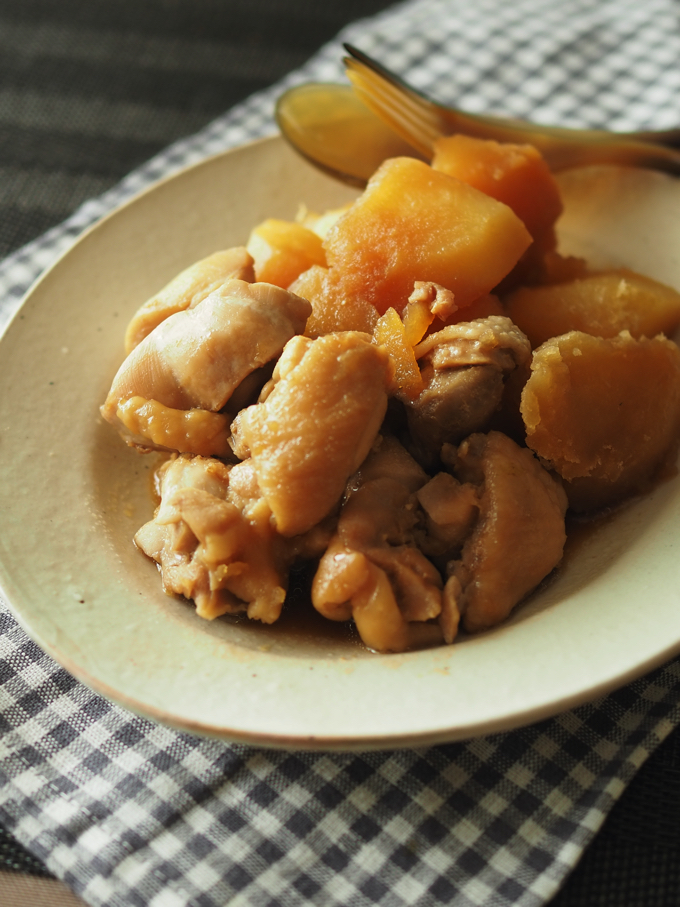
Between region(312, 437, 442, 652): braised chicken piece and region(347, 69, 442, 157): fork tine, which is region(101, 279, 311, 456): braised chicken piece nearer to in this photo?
region(312, 437, 442, 652): braised chicken piece

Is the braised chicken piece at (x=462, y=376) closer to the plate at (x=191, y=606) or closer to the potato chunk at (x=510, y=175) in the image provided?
the plate at (x=191, y=606)

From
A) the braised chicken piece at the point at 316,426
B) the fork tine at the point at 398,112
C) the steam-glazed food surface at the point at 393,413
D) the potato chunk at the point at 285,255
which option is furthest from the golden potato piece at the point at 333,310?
the fork tine at the point at 398,112

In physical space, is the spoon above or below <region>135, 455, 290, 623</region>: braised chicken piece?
above

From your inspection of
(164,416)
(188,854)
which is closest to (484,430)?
(164,416)

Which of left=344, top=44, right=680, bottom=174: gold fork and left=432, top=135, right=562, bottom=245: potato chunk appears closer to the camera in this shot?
left=432, top=135, right=562, bottom=245: potato chunk

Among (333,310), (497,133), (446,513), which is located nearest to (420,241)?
(333,310)

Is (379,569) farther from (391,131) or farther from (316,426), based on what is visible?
(391,131)

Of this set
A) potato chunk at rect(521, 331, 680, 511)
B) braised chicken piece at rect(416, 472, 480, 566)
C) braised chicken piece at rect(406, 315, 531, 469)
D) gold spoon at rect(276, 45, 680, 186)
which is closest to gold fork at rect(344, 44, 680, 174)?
gold spoon at rect(276, 45, 680, 186)
